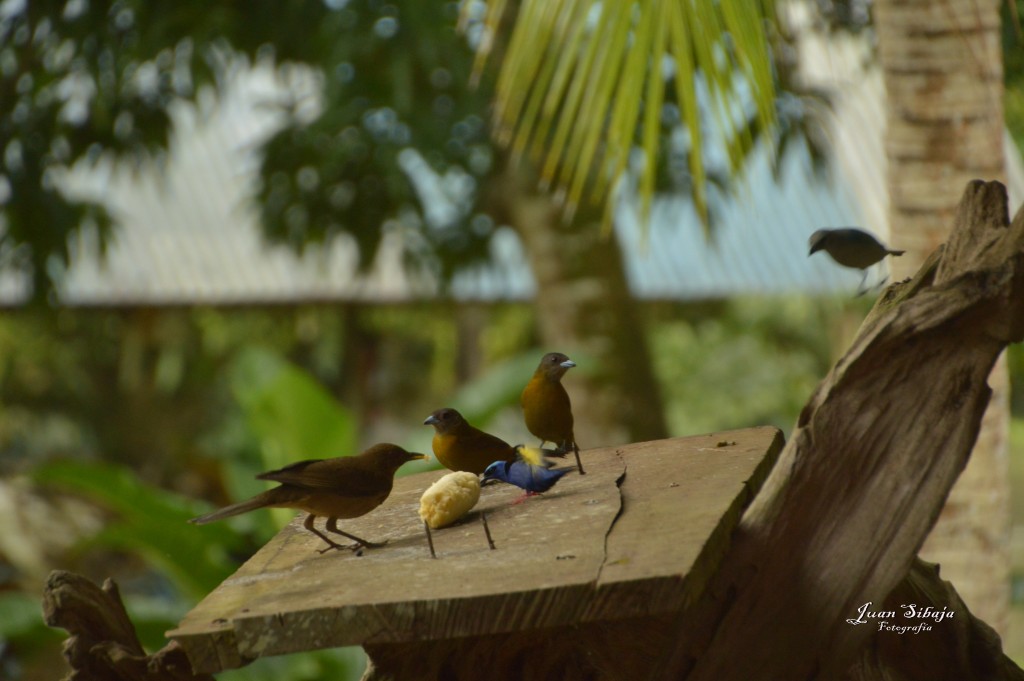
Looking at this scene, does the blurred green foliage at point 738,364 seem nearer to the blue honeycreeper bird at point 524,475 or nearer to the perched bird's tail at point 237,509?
the blue honeycreeper bird at point 524,475

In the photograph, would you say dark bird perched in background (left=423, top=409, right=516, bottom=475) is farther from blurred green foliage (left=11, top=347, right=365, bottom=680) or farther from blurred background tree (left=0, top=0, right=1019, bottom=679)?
blurred green foliage (left=11, top=347, right=365, bottom=680)

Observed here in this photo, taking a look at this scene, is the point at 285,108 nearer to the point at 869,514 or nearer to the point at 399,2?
the point at 399,2

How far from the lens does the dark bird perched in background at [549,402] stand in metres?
1.87

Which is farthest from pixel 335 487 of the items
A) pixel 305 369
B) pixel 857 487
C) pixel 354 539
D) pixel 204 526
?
pixel 305 369

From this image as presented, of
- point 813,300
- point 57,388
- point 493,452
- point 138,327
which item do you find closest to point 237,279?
point 138,327

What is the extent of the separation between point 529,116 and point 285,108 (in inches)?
129

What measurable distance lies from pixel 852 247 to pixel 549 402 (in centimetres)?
54

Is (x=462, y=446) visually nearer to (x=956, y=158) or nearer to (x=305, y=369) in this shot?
(x=956, y=158)

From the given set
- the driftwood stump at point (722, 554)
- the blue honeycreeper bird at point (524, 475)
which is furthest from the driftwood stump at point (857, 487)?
the blue honeycreeper bird at point (524, 475)

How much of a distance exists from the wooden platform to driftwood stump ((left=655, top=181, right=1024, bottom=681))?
0.10 meters

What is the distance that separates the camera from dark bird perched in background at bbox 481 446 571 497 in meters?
1.83

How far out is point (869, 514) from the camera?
170cm

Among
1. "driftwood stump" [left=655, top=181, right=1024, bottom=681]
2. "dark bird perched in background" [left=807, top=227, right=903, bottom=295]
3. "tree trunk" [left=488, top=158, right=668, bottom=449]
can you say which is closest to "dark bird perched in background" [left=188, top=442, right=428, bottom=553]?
"driftwood stump" [left=655, top=181, right=1024, bottom=681]

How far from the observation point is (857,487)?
171 cm
